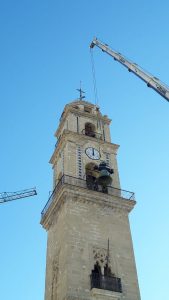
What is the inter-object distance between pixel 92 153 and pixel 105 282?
34.7 ft

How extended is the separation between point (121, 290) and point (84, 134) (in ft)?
41.9

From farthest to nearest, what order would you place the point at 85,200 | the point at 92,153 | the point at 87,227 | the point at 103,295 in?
the point at 92,153, the point at 85,200, the point at 87,227, the point at 103,295

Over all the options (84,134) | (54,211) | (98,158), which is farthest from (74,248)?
(84,134)

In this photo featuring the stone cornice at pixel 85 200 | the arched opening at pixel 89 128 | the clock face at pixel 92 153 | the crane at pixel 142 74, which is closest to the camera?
the crane at pixel 142 74

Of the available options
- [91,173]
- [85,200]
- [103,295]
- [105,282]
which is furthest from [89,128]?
[103,295]

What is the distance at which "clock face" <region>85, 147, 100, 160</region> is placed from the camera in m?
30.2

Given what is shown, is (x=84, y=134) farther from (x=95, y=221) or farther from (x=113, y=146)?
(x=95, y=221)

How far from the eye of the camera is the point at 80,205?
85.0 ft

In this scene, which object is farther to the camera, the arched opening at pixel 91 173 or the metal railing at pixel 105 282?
the arched opening at pixel 91 173

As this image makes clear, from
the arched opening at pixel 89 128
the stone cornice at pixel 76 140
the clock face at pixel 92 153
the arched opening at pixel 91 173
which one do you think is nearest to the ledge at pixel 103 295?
the arched opening at pixel 91 173

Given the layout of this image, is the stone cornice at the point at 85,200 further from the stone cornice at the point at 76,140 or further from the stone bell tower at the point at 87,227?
the stone cornice at the point at 76,140

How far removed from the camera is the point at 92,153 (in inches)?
1200

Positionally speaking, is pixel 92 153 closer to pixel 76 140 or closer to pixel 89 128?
pixel 76 140

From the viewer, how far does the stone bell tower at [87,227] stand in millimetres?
22609
